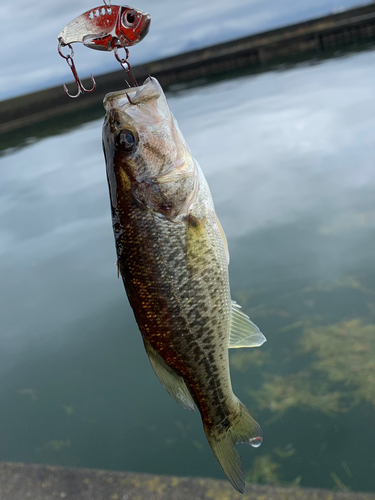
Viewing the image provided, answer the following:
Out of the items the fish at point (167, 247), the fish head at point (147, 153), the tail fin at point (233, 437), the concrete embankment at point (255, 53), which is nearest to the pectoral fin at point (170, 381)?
the fish at point (167, 247)

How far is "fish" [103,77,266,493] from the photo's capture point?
1592 millimetres

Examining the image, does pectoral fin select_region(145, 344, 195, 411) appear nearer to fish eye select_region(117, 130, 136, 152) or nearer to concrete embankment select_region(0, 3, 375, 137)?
fish eye select_region(117, 130, 136, 152)

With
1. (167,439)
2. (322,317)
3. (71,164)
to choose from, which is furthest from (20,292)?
(71,164)

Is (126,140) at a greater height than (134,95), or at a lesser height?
lesser

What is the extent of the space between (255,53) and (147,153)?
29588 mm

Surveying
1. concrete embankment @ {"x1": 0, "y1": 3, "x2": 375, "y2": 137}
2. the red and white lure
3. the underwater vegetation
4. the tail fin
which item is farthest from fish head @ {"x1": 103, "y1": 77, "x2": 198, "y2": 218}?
concrete embankment @ {"x1": 0, "y1": 3, "x2": 375, "y2": 137}

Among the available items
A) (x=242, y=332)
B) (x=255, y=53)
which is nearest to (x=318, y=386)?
(x=242, y=332)

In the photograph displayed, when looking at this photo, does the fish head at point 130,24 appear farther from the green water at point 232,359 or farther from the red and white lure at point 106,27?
the green water at point 232,359

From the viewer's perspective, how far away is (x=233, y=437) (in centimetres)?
178

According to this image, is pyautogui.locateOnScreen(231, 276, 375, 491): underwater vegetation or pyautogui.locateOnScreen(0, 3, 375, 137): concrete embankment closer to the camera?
pyautogui.locateOnScreen(231, 276, 375, 491): underwater vegetation

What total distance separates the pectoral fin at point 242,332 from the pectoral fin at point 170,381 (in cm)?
25

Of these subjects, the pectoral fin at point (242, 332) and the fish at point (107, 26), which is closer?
the fish at point (107, 26)

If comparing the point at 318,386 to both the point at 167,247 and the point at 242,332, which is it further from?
the point at 167,247

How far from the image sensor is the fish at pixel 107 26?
1.49m
